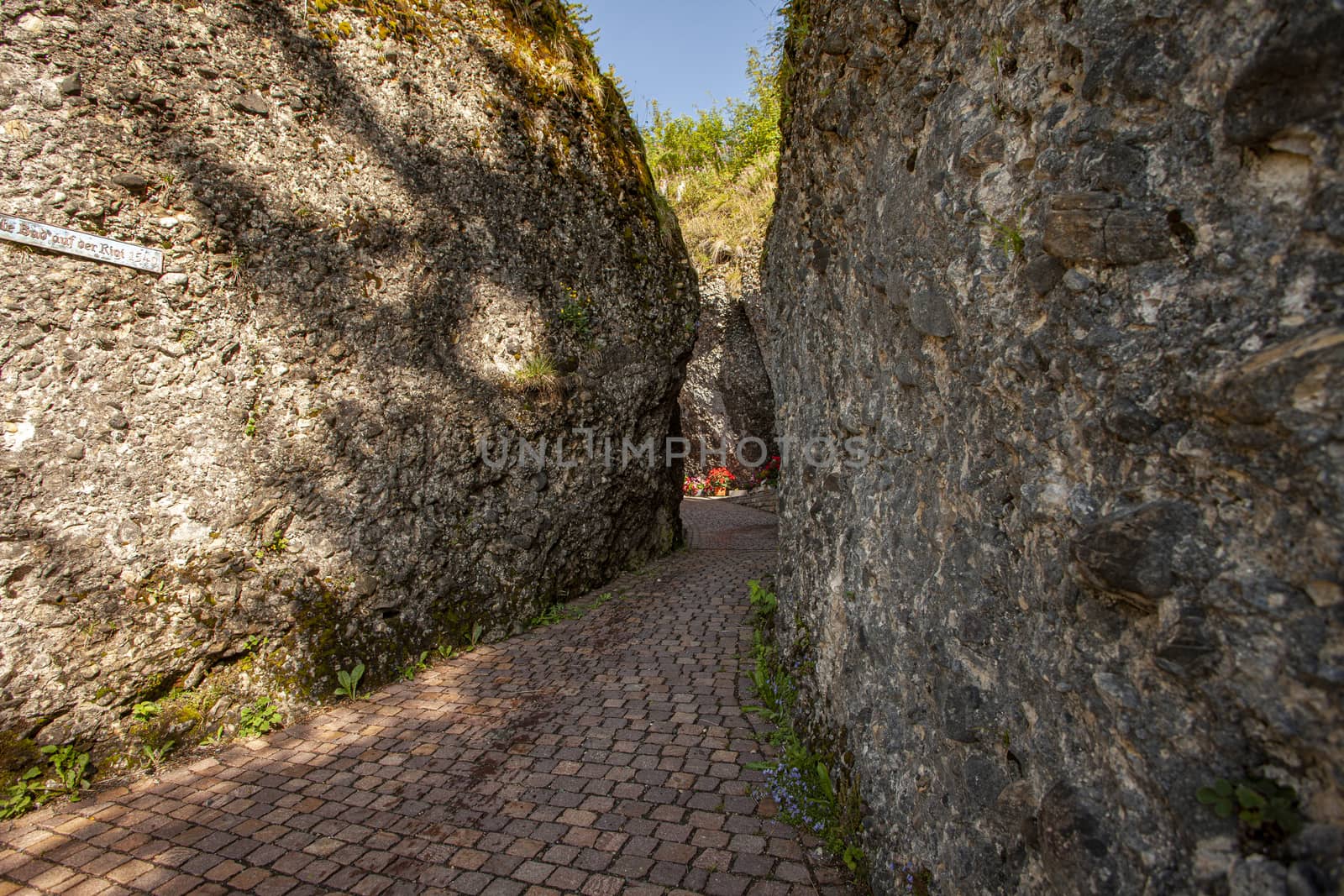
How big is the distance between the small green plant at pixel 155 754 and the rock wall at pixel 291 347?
71 mm

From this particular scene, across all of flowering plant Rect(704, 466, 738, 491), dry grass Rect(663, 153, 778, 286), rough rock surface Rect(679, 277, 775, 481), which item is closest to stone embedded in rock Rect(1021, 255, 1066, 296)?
rough rock surface Rect(679, 277, 775, 481)

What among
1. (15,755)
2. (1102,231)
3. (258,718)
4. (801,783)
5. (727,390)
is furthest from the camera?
(727,390)

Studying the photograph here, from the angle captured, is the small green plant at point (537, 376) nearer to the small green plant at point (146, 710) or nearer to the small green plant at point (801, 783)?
the small green plant at point (801, 783)

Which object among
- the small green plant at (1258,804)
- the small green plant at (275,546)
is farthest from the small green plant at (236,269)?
the small green plant at (1258,804)

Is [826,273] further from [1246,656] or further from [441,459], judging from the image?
[441,459]

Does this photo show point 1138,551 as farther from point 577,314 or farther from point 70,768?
point 577,314

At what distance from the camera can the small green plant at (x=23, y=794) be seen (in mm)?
3734

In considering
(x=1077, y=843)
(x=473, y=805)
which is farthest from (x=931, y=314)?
(x=473, y=805)

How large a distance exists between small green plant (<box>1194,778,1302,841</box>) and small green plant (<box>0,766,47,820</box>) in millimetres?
5132

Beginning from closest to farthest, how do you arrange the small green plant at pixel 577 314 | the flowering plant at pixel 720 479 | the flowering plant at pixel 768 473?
the small green plant at pixel 577 314
the flowering plant at pixel 768 473
the flowering plant at pixel 720 479

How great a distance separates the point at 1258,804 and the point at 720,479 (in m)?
13.0

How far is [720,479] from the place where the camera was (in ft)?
47.1

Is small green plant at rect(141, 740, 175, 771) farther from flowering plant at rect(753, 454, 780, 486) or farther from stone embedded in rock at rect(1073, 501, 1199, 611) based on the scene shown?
flowering plant at rect(753, 454, 780, 486)

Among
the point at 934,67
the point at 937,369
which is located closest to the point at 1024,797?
the point at 937,369
